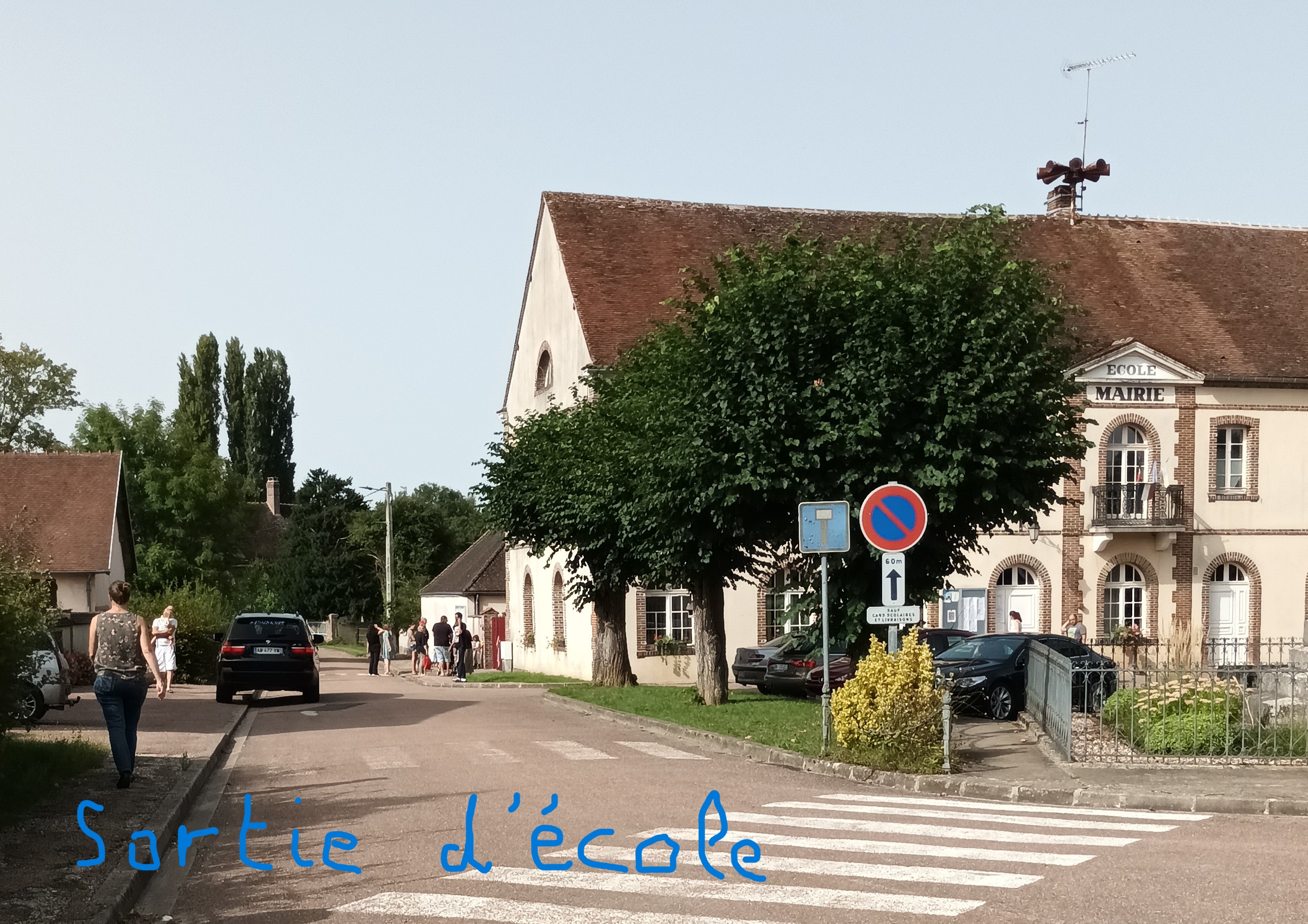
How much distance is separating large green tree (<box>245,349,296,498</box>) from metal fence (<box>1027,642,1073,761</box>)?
79.9 m

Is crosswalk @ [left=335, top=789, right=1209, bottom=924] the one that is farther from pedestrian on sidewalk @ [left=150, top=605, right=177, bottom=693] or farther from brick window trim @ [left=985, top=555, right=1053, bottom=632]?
brick window trim @ [left=985, top=555, right=1053, bottom=632]

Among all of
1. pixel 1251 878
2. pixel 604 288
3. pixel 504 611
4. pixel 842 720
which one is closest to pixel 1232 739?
pixel 842 720

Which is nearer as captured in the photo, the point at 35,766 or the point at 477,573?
the point at 35,766

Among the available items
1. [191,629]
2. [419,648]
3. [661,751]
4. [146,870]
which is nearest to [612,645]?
[419,648]

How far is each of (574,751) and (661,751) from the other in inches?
39.4

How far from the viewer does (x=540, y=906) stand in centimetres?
783

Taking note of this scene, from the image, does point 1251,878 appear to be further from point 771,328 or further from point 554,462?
point 554,462

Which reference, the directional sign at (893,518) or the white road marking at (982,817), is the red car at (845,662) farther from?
the white road marking at (982,817)

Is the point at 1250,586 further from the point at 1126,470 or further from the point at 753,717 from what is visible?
the point at 753,717

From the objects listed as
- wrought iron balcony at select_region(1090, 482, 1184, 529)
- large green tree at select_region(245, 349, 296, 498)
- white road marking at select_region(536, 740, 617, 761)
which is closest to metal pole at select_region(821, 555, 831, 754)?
white road marking at select_region(536, 740, 617, 761)

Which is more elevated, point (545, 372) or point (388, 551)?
point (545, 372)

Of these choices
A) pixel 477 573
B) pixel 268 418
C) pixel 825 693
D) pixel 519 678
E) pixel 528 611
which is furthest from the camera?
pixel 268 418

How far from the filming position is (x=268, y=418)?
97.0 meters

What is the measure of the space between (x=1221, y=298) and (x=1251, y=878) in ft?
118
